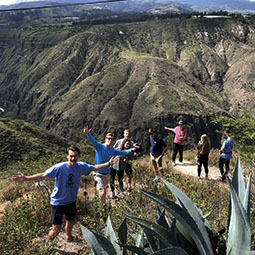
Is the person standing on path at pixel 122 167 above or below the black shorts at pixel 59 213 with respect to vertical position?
below

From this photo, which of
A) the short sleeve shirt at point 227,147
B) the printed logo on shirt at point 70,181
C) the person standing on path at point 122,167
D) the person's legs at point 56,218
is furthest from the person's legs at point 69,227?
the short sleeve shirt at point 227,147

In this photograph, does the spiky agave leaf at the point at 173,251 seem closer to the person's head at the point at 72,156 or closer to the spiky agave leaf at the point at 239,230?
the spiky agave leaf at the point at 239,230

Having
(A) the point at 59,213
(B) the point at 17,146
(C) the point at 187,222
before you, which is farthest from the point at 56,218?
(B) the point at 17,146

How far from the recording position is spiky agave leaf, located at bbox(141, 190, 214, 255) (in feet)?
4.93

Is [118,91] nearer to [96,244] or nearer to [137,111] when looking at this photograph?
[137,111]

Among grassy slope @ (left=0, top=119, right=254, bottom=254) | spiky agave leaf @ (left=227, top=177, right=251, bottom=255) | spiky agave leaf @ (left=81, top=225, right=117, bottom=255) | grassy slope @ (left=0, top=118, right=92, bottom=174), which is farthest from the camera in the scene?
grassy slope @ (left=0, top=118, right=92, bottom=174)

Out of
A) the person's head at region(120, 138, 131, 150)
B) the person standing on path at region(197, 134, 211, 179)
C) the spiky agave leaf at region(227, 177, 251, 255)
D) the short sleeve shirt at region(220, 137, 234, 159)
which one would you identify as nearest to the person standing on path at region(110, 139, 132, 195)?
the person's head at region(120, 138, 131, 150)

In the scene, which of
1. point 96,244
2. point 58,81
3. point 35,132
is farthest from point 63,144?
point 58,81

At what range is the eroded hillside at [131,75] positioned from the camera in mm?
76750

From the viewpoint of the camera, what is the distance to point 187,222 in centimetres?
156

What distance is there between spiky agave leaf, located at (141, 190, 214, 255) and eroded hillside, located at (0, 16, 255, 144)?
70597 millimetres

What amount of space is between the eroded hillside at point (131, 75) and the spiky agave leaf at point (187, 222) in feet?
232

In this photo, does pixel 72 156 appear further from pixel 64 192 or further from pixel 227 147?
pixel 227 147

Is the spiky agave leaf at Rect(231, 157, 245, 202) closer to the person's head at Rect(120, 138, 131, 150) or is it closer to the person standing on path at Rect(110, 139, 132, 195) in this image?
the person standing on path at Rect(110, 139, 132, 195)
